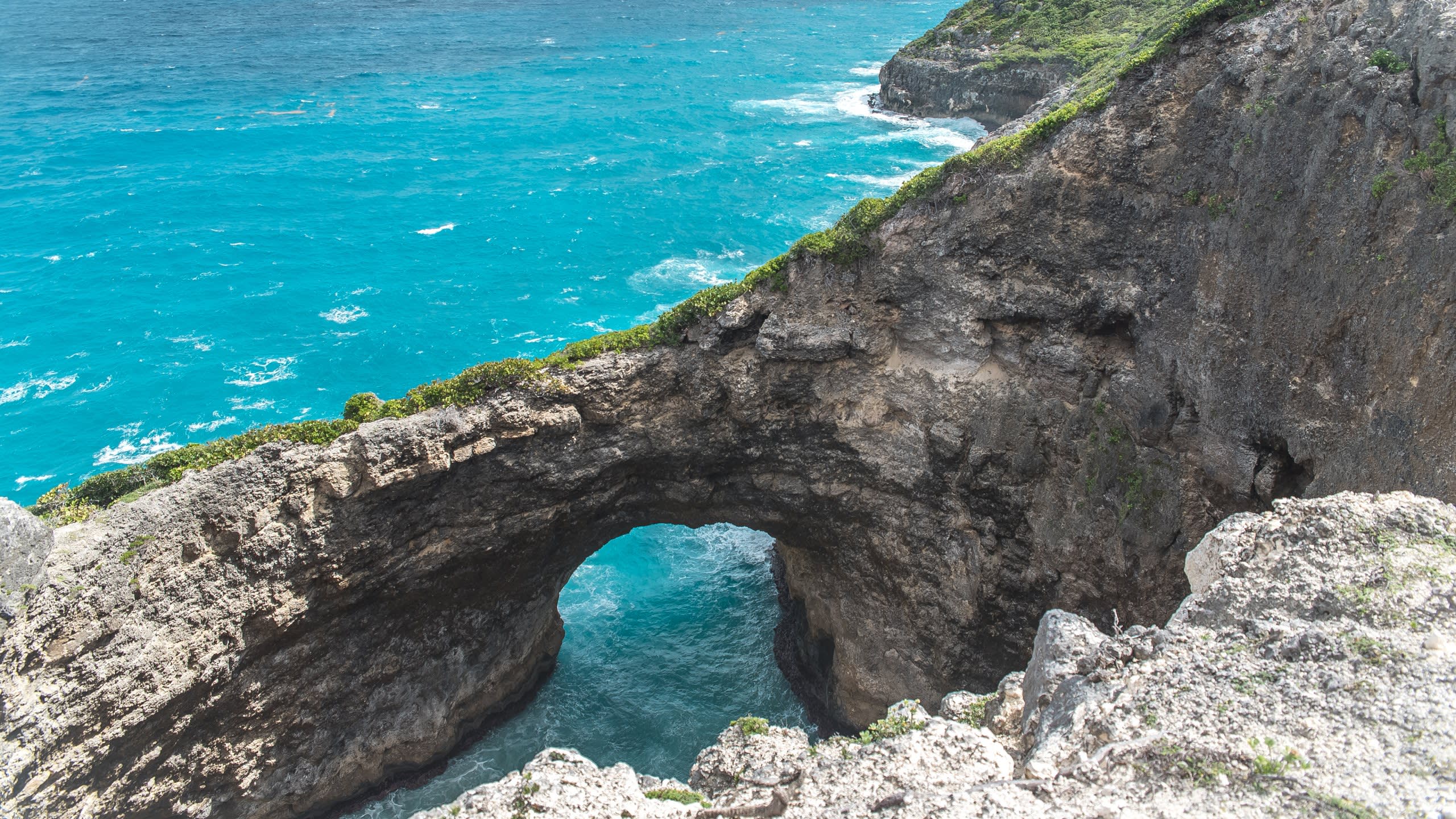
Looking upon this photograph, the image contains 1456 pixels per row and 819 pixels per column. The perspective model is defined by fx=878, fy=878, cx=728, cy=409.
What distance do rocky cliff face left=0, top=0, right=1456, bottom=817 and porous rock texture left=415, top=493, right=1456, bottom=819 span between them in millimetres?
4378

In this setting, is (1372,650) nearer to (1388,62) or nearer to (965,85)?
(1388,62)

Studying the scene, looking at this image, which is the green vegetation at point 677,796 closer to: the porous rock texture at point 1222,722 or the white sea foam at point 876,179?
the porous rock texture at point 1222,722

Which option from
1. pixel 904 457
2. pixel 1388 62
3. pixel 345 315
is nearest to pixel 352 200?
pixel 345 315

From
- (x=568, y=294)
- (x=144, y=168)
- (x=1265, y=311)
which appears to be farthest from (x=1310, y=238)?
(x=144, y=168)

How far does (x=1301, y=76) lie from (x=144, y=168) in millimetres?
75683

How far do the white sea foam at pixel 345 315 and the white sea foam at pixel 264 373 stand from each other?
4.24 m

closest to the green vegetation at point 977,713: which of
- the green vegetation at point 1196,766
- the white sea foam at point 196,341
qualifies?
the green vegetation at point 1196,766

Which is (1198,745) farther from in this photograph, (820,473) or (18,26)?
(18,26)

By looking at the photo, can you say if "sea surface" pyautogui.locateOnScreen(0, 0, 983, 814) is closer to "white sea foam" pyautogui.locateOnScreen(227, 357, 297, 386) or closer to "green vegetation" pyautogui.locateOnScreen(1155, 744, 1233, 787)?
"white sea foam" pyautogui.locateOnScreen(227, 357, 297, 386)

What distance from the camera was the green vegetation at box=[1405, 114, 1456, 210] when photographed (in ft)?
57.2

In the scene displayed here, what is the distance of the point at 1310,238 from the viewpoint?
1998cm

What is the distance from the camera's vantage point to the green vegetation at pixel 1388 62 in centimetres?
1864

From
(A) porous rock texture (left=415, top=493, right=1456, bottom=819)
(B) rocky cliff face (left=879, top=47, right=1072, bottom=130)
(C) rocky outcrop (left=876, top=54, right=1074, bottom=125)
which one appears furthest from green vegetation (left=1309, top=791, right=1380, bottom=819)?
(B) rocky cliff face (left=879, top=47, right=1072, bottom=130)

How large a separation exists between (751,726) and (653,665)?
17.0m
